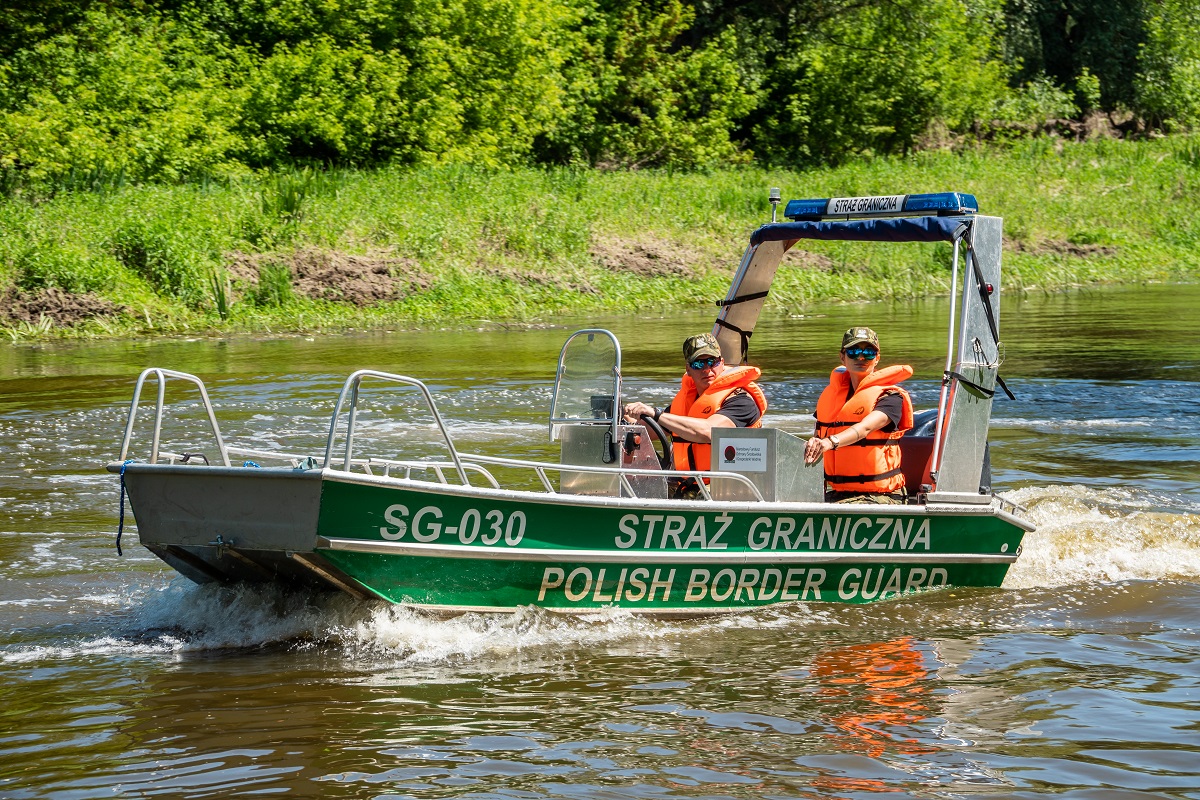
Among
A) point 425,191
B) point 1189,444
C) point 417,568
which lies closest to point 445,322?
point 425,191

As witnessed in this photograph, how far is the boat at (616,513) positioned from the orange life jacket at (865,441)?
0.76 feet

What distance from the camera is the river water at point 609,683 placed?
5375mm

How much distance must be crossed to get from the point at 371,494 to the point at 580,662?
1375 mm

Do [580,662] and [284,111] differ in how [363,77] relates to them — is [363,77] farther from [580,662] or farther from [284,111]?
[580,662]

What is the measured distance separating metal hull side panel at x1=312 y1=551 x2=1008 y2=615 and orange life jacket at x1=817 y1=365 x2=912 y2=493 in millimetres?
509

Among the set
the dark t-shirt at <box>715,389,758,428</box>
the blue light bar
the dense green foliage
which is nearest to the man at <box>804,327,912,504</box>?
the dark t-shirt at <box>715,389,758,428</box>

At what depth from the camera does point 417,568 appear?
22.1ft

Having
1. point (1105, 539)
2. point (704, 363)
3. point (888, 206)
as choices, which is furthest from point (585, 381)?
point (1105, 539)

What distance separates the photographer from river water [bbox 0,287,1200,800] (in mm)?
5375

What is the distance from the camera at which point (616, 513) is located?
7.18 metres

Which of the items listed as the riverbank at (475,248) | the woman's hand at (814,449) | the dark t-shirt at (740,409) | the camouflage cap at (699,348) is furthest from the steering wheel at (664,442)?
the riverbank at (475,248)

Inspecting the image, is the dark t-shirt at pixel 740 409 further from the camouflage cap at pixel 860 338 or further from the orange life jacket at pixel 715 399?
the camouflage cap at pixel 860 338

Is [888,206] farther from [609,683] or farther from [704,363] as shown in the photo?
[609,683]

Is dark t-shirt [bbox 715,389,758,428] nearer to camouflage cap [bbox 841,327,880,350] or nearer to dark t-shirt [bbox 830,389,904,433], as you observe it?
dark t-shirt [bbox 830,389,904,433]
